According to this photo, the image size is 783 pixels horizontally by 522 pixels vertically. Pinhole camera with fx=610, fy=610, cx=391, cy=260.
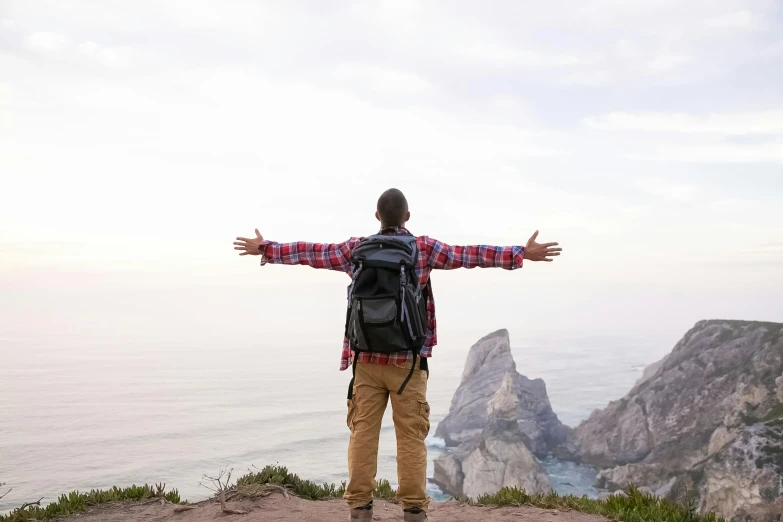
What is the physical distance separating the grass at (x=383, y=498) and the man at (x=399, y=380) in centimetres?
317

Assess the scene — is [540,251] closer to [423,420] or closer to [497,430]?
[423,420]

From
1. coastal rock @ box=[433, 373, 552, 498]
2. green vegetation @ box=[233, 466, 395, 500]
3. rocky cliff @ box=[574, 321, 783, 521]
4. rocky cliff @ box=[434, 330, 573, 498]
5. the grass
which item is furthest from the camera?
rocky cliff @ box=[434, 330, 573, 498]

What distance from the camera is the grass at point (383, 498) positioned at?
7.64 metres

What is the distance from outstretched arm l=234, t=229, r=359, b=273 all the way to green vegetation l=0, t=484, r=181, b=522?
4.94m

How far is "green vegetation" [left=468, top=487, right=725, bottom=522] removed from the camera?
7.53 m

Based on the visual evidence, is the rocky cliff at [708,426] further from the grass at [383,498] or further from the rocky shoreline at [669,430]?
the grass at [383,498]

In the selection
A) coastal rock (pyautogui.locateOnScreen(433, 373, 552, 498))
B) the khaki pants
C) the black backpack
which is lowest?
coastal rock (pyautogui.locateOnScreen(433, 373, 552, 498))

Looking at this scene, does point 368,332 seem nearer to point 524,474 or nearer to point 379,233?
point 379,233

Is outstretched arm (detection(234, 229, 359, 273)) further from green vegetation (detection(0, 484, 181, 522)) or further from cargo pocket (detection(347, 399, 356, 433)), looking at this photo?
green vegetation (detection(0, 484, 181, 522))

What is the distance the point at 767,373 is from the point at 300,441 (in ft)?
320

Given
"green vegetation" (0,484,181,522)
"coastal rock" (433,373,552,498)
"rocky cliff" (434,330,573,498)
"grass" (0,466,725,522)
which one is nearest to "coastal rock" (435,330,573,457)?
"rocky cliff" (434,330,573,498)

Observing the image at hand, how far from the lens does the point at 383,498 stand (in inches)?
360

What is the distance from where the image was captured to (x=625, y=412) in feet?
524

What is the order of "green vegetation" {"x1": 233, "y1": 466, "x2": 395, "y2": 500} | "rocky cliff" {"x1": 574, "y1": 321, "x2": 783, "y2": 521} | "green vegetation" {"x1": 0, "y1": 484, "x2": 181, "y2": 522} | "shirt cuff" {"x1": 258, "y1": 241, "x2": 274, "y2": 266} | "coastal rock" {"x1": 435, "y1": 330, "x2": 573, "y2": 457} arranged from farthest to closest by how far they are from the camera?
1. "coastal rock" {"x1": 435, "y1": 330, "x2": 573, "y2": 457}
2. "rocky cliff" {"x1": 574, "y1": 321, "x2": 783, "y2": 521}
3. "green vegetation" {"x1": 233, "y1": 466, "x2": 395, "y2": 500}
4. "green vegetation" {"x1": 0, "y1": 484, "x2": 181, "y2": 522}
5. "shirt cuff" {"x1": 258, "y1": 241, "x2": 274, "y2": 266}
